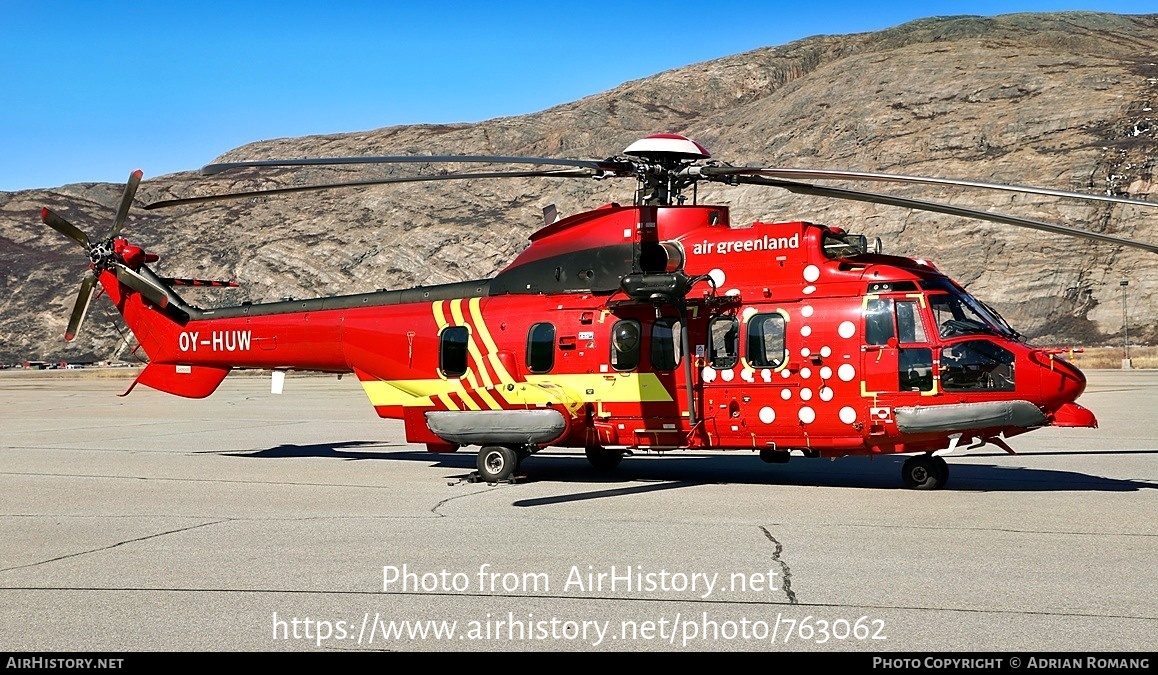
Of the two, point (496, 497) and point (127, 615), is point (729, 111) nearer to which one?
point (496, 497)

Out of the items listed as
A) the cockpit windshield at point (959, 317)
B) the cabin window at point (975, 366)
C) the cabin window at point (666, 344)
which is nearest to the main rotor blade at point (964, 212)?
the cockpit windshield at point (959, 317)

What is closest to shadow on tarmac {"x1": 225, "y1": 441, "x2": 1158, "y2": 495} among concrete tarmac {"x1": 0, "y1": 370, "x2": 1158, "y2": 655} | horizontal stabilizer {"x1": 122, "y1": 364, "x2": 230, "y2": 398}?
concrete tarmac {"x1": 0, "y1": 370, "x2": 1158, "y2": 655}

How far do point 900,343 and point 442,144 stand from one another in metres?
83.2

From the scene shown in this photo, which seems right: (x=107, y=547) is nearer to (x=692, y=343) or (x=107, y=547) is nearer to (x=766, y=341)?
(x=692, y=343)

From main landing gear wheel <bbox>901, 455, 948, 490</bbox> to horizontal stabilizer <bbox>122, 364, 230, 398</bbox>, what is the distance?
11.2 meters

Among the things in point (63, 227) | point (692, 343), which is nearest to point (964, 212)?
point (692, 343)

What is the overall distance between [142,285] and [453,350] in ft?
22.4

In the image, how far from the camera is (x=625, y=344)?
1335 centimetres

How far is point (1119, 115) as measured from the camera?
6638 cm

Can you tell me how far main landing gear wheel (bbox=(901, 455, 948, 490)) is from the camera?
40.5 ft

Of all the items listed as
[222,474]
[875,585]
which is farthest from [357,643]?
[222,474]

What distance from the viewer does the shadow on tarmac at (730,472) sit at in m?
12.7

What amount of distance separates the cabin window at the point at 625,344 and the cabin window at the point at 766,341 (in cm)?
153

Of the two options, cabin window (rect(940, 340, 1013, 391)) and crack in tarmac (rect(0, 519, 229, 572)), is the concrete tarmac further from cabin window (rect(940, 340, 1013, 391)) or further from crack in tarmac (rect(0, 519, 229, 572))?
cabin window (rect(940, 340, 1013, 391))
